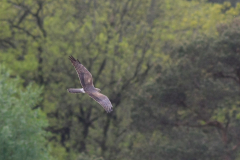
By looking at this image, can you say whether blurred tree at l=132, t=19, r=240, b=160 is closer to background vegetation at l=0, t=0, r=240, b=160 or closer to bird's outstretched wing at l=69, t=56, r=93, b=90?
background vegetation at l=0, t=0, r=240, b=160

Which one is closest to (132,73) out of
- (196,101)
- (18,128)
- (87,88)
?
(196,101)

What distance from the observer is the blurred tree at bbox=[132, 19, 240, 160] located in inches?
695

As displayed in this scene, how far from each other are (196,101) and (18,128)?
6886 millimetres

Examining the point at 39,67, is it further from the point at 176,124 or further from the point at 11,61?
the point at 176,124

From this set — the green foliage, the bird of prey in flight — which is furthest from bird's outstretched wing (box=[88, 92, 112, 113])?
the green foliage

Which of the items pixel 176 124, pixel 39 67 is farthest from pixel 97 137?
pixel 176 124

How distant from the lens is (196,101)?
18.0 m

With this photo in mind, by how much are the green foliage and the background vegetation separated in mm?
2461

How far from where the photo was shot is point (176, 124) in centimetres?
1878

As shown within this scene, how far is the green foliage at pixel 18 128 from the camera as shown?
44.6ft

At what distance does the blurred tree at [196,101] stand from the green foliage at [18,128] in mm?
4826

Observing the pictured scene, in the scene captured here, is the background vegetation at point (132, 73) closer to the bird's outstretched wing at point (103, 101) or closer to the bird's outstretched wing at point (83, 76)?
the bird's outstretched wing at point (83, 76)

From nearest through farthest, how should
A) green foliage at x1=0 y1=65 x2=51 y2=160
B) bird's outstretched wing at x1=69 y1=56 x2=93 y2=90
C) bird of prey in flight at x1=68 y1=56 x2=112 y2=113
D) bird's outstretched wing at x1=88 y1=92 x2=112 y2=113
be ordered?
bird's outstretched wing at x1=88 y1=92 x2=112 y2=113
bird of prey in flight at x1=68 y1=56 x2=112 y2=113
bird's outstretched wing at x1=69 y1=56 x2=93 y2=90
green foliage at x1=0 y1=65 x2=51 y2=160

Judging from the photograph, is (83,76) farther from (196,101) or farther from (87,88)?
(196,101)
